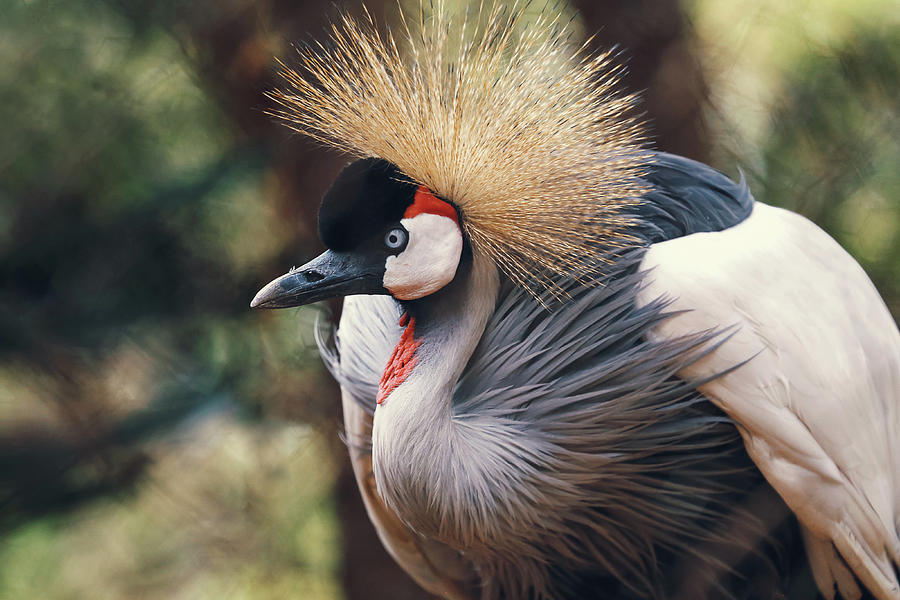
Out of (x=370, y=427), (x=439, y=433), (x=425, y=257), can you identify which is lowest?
(x=370, y=427)

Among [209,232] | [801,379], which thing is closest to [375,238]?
[801,379]

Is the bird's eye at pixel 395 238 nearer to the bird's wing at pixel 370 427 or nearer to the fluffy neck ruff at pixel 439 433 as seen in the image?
the fluffy neck ruff at pixel 439 433

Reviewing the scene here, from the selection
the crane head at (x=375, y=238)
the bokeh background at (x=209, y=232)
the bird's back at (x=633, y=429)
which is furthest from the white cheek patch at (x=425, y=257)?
the bokeh background at (x=209, y=232)

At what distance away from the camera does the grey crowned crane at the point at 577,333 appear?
738 mm

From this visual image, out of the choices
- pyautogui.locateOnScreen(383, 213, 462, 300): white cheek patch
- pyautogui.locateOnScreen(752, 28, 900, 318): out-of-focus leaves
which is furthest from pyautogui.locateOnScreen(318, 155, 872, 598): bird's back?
pyautogui.locateOnScreen(752, 28, 900, 318): out-of-focus leaves

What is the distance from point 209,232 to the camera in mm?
1300

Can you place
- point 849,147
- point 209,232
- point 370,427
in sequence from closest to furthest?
point 370,427, point 849,147, point 209,232

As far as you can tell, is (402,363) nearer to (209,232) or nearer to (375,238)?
(375,238)

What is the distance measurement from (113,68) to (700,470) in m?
0.97

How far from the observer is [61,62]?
1227 millimetres

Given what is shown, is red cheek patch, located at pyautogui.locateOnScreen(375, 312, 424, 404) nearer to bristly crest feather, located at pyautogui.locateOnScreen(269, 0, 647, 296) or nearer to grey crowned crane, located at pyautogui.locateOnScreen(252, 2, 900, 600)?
grey crowned crane, located at pyautogui.locateOnScreen(252, 2, 900, 600)

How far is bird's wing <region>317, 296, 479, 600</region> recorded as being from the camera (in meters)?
0.92

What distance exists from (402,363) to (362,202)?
15 centimetres

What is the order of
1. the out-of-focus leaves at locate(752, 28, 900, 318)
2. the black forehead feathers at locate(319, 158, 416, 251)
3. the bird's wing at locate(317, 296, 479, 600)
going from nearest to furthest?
the black forehead feathers at locate(319, 158, 416, 251) < the bird's wing at locate(317, 296, 479, 600) < the out-of-focus leaves at locate(752, 28, 900, 318)
